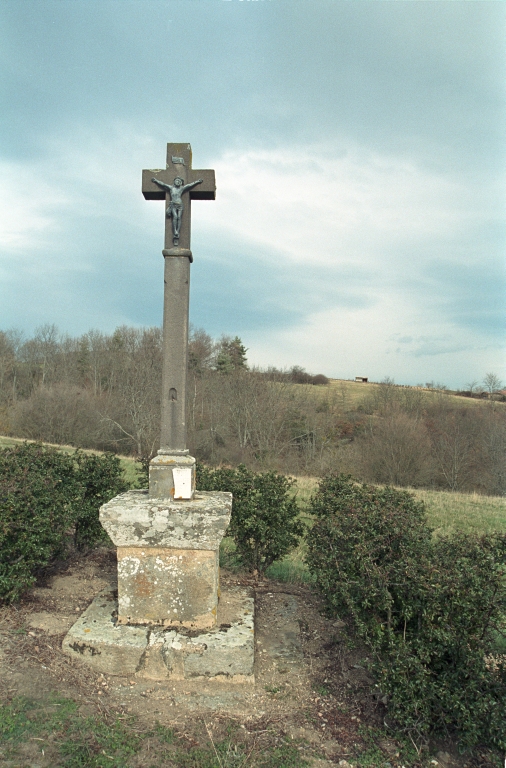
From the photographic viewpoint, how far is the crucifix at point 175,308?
4.11 metres

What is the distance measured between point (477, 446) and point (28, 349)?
32.6 metres

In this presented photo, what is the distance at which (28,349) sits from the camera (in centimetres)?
3722

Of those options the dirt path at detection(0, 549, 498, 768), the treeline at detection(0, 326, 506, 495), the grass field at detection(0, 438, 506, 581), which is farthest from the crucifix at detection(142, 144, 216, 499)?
the treeline at detection(0, 326, 506, 495)

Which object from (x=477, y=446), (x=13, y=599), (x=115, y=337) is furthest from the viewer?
(x=115, y=337)

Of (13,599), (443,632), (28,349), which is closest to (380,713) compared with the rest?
(443,632)

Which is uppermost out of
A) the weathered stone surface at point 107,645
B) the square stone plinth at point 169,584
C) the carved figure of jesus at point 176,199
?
the carved figure of jesus at point 176,199

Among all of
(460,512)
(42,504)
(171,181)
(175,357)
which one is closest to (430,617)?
(175,357)

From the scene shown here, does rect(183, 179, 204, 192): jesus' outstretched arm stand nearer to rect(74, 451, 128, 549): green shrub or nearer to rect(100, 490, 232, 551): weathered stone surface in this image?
rect(100, 490, 232, 551): weathered stone surface

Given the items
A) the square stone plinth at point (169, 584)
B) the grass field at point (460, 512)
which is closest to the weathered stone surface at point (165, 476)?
the square stone plinth at point (169, 584)

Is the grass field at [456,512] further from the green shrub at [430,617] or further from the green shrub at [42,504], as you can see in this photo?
the green shrub at [430,617]

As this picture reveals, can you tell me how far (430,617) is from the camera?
2787mm

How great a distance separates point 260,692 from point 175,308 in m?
3.09

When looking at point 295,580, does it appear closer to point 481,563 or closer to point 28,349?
point 481,563

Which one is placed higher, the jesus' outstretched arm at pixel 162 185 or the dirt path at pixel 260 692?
the jesus' outstretched arm at pixel 162 185
